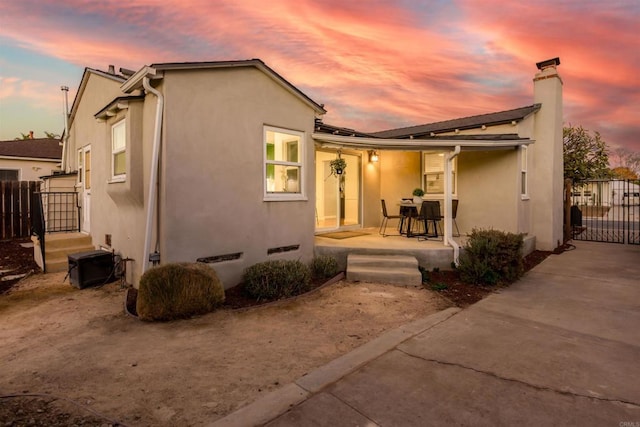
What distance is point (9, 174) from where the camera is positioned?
51.5 ft

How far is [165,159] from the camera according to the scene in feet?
18.5

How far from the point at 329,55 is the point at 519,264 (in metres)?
8.37

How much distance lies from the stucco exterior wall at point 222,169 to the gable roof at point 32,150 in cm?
1501

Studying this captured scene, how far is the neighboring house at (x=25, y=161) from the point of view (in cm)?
1546

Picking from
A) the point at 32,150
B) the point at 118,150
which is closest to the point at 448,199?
the point at 118,150

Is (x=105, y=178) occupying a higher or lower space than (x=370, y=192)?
higher

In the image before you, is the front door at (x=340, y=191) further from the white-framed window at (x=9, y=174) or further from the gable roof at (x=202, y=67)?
the white-framed window at (x=9, y=174)

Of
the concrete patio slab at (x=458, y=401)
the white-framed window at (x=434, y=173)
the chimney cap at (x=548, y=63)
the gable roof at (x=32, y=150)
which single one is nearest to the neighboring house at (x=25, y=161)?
the gable roof at (x=32, y=150)

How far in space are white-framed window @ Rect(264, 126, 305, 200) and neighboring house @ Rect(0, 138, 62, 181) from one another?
45.4ft

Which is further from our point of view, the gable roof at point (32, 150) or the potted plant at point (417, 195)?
the gable roof at point (32, 150)

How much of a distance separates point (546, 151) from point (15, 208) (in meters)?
18.9

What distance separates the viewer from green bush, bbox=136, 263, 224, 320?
4.76 metres

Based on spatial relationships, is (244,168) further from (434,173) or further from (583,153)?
(583,153)

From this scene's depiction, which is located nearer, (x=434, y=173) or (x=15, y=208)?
(x=434, y=173)
